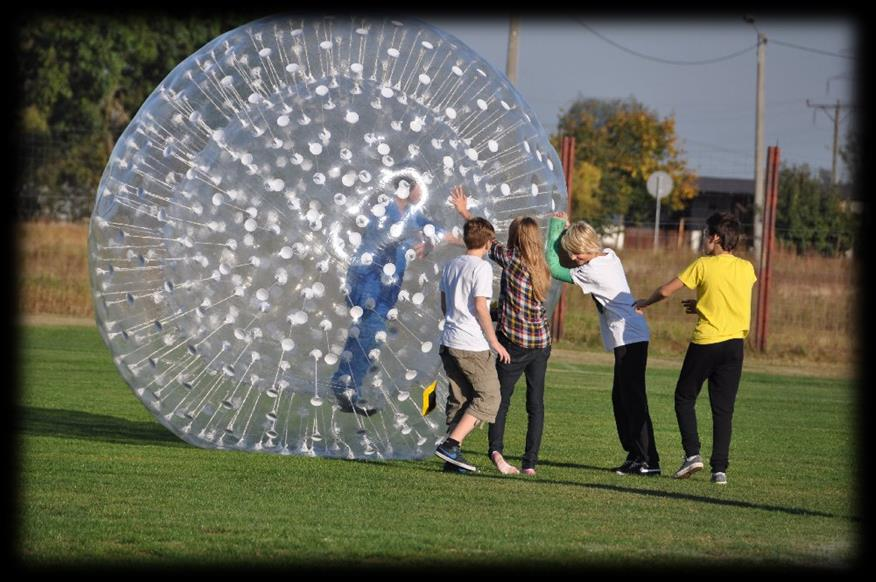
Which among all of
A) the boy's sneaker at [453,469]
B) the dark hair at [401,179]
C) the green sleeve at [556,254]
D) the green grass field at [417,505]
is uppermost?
the dark hair at [401,179]

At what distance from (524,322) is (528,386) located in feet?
1.37

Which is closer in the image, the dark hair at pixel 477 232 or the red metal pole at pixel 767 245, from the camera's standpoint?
the dark hair at pixel 477 232

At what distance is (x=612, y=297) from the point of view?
800cm

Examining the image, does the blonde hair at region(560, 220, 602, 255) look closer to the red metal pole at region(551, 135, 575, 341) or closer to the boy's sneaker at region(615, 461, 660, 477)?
the boy's sneaker at region(615, 461, 660, 477)

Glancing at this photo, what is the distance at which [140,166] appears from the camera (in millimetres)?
7457

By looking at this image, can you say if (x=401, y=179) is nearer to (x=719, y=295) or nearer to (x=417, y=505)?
(x=417, y=505)

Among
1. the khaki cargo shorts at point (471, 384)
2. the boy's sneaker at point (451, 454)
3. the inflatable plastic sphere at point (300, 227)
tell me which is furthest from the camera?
the boy's sneaker at point (451, 454)

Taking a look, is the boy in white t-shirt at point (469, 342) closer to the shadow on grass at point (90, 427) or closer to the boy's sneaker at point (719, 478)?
the boy's sneaker at point (719, 478)

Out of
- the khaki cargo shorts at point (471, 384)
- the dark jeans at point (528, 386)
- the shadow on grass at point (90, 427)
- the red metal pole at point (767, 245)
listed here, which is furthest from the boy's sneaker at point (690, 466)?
the red metal pole at point (767, 245)

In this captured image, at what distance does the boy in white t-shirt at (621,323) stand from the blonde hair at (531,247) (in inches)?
15.0

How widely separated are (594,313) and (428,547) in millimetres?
13360

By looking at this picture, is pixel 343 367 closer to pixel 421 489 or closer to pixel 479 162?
pixel 421 489

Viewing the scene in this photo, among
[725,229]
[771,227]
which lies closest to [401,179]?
[725,229]

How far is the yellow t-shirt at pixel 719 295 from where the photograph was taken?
7.74 m
